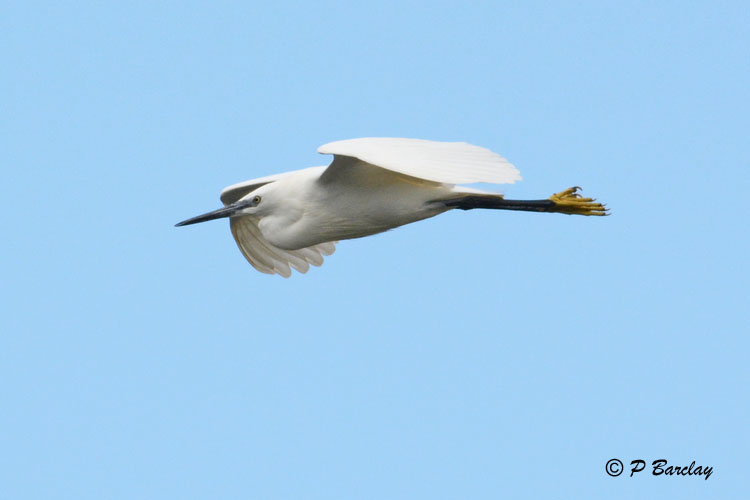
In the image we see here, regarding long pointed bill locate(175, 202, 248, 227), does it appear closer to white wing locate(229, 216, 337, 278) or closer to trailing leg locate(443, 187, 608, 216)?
white wing locate(229, 216, 337, 278)

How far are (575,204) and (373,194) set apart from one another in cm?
159

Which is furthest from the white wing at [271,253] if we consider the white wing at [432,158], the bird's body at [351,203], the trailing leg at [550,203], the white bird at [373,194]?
the white wing at [432,158]

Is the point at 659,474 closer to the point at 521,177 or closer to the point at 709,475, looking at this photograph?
the point at 709,475

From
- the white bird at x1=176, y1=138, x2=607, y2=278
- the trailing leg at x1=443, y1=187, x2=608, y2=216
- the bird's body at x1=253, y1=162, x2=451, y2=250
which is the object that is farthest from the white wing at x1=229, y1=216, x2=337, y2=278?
the trailing leg at x1=443, y1=187, x2=608, y2=216

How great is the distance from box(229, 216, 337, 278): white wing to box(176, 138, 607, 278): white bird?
75 cm

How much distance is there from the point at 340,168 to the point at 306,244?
0.98 meters

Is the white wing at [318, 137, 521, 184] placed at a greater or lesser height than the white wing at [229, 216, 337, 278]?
greater

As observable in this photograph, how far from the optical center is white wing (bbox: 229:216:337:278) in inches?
444

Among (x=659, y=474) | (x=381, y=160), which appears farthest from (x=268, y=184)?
(x=659, y=474)

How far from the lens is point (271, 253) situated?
11.4m

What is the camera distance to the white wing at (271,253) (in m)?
11.3

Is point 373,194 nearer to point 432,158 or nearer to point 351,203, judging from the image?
point 351,203

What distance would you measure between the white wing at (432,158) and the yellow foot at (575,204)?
0.94 metres

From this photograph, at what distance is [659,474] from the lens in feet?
29.9
